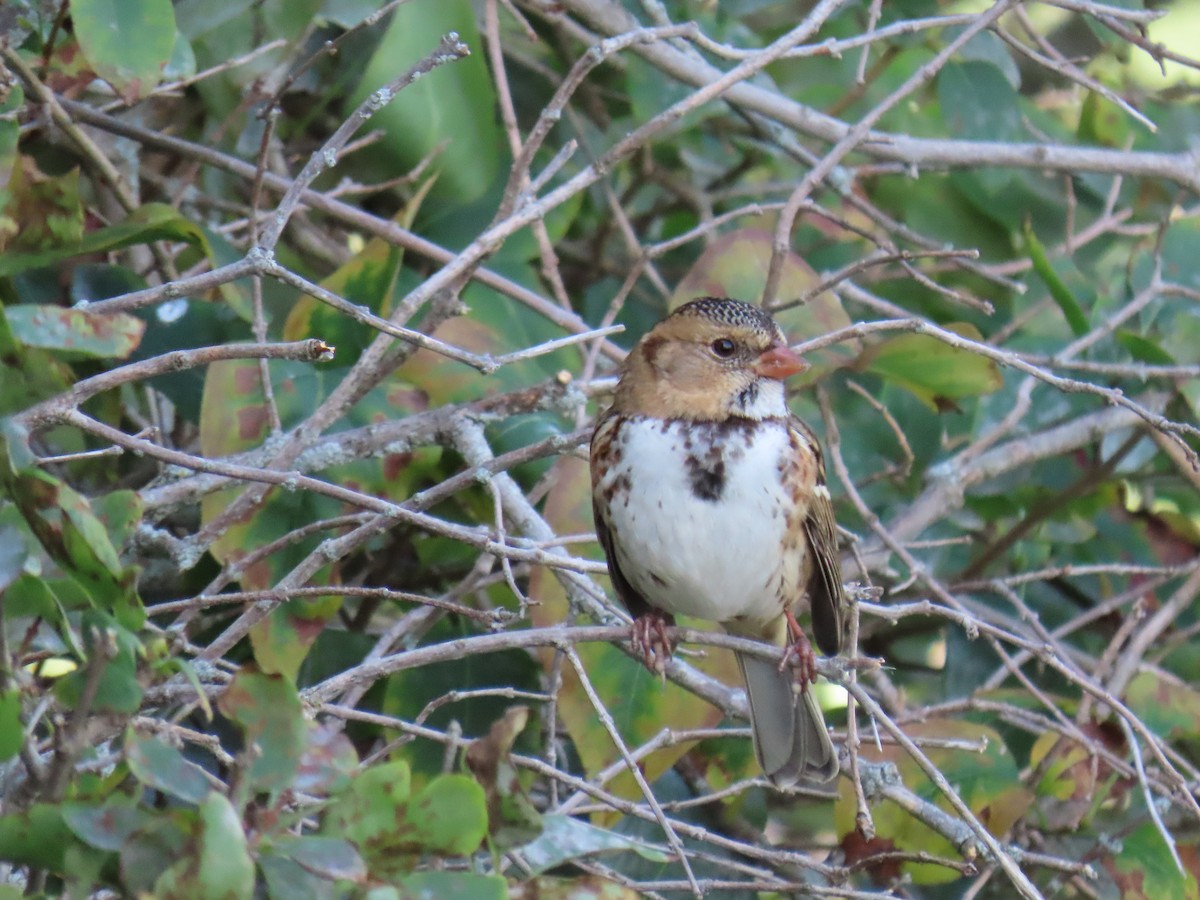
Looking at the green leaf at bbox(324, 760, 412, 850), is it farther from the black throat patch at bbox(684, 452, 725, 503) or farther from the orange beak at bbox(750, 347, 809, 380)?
the orange beak at bbox(750, 347, 809, 380)

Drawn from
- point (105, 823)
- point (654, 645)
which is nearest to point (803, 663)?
point (654, 645)

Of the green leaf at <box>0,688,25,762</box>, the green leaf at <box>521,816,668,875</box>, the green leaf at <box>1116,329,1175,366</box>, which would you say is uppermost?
the green leaf at <box>0,688,25,762</box>

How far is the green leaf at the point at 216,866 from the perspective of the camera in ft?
4.80

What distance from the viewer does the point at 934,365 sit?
327cm

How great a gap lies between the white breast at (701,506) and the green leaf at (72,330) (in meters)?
1.47

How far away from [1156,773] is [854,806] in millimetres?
704

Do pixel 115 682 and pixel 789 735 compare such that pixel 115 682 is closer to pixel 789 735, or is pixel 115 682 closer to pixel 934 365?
pixel 789 735

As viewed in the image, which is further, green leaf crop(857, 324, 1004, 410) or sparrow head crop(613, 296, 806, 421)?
green leaf crop(857, 324, 1004, 410)

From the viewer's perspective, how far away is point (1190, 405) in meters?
3.60

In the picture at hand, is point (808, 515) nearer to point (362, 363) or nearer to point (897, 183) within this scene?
point (362, 363)

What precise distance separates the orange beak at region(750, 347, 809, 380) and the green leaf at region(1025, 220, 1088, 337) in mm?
775

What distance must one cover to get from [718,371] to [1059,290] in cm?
96

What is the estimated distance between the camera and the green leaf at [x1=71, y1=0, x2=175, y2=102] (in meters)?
2.62

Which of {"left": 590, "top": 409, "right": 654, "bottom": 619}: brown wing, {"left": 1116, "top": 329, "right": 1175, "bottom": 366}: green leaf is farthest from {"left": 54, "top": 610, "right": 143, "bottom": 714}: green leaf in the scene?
{"left": 1116, "top": 329, "right": 1175, "bottom": 366}: green leaf
